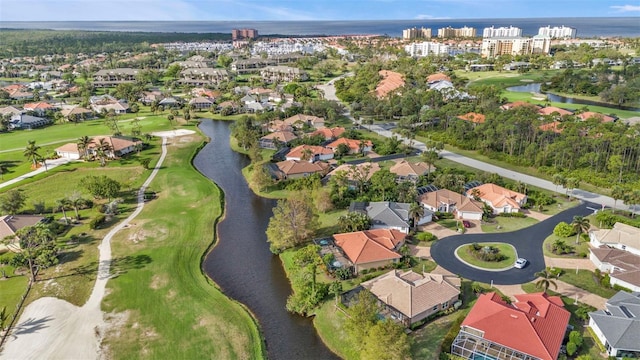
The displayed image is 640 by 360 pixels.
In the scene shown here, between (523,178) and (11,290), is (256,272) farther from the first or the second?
(523,178)

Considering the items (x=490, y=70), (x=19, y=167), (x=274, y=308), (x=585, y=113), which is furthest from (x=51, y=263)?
(x=490, y=70)

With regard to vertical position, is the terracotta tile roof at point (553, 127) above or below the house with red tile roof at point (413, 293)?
above

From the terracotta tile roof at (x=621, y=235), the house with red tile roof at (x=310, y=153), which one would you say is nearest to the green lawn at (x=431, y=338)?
the terracotta tile roof at (x=621, y=235)

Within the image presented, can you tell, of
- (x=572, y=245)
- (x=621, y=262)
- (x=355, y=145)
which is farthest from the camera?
(x=355, y=145)

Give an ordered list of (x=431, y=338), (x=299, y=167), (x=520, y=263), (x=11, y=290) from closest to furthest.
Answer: (x=431, y=338) → (x=11, y=290) → (x=520, y=263) → (x=299, y=167)

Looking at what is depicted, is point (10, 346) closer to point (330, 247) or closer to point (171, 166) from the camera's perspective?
point (330, 247)

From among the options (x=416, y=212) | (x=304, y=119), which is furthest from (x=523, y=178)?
(x=304, y=119)

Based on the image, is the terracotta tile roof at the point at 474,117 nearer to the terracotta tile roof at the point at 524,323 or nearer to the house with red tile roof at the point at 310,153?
the house with red tile roof at the point at 310,153
